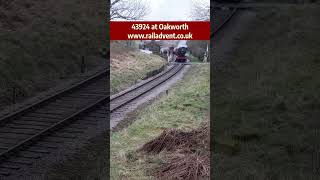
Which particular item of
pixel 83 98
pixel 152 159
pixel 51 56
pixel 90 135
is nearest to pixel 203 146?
pixel 152 159

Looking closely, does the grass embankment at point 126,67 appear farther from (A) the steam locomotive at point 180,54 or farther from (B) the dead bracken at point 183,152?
(A) the steam locomotive at point 180,54

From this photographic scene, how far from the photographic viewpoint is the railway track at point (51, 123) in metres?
11.4

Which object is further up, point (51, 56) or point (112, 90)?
point (51, 56)

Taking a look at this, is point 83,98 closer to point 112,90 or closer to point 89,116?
point 89,116

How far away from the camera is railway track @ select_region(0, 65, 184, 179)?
11.4 metres

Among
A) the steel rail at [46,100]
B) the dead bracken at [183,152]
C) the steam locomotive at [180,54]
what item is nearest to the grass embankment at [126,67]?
the steel rail at [46,100]

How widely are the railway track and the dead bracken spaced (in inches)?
102

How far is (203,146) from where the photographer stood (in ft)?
38.0

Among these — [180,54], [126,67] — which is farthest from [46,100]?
[180,54]

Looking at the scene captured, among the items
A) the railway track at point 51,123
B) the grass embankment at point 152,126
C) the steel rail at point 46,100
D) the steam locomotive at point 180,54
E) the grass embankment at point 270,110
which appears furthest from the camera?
the steam locomotive at point 180,54

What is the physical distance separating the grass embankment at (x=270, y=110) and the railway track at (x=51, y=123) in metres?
4.15

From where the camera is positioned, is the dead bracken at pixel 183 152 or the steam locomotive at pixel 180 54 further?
the steam locomotive at pixel 180 54

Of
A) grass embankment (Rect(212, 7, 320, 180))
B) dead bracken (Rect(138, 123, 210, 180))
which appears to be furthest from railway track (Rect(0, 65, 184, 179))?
grass embankment (Rect(212, 7, 320, 180))

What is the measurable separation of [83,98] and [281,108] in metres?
7.36
